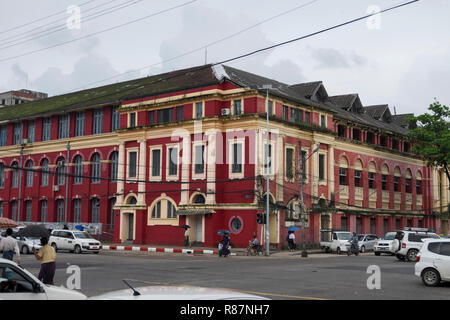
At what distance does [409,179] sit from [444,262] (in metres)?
47.1

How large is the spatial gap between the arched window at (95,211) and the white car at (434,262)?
127ft

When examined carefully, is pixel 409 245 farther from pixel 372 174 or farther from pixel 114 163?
A: pixel 114 163

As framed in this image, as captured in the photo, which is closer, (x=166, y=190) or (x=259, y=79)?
(x=166, y=190)

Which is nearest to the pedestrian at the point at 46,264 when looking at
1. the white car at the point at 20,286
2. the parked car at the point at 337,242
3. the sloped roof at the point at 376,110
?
the white car at the point at 20,286

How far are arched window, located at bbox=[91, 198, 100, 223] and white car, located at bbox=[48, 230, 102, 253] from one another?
1259 centimetres

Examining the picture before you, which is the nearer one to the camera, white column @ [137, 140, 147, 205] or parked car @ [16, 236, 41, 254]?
parked car @ [16, 236, 41, 254]

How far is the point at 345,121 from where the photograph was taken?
50.9 metres

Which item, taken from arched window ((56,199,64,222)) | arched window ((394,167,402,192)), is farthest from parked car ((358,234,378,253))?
arched window ((56,199,64,222))

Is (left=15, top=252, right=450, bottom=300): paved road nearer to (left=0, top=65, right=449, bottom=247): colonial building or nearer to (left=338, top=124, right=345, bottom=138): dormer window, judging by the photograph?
(left=0, top=65, right=449, bottom=247): colonial building

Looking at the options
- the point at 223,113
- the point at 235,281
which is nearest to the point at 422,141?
→ the point at 223,113

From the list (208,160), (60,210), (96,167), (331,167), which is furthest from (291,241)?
(60,210)

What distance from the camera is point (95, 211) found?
51969 mm

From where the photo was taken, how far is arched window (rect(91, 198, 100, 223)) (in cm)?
5150
